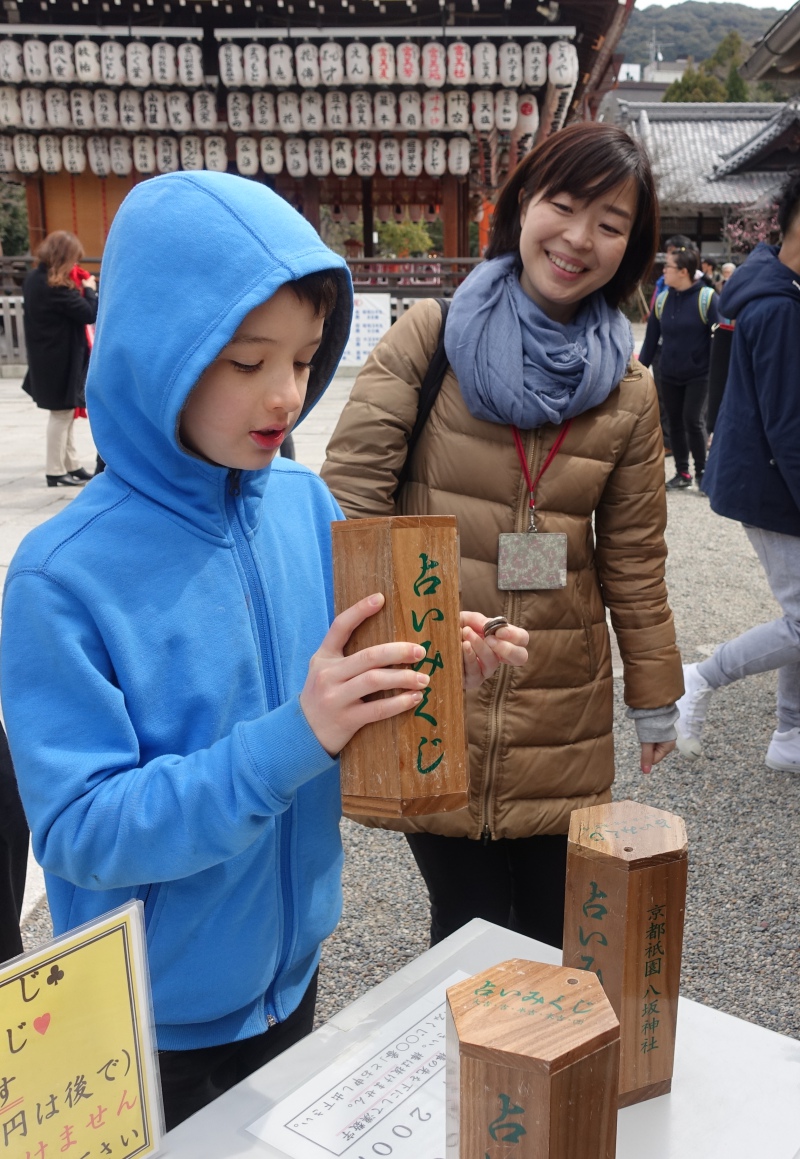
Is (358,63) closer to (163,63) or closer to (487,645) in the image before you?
(163,63)

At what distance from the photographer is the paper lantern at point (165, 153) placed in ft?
43.4

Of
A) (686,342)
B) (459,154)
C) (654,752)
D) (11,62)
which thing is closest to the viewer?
(654,752)

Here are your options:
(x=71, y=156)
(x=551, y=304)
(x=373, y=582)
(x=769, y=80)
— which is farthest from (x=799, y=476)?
(x=71, y=156)

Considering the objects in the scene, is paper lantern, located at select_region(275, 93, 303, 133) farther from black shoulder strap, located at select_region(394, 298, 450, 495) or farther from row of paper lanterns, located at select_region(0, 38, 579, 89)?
black shoulder strap, located at select_region(394, 298, 450, 495)

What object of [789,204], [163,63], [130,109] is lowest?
[789,204]

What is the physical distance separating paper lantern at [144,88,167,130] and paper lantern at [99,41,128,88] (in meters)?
0.43

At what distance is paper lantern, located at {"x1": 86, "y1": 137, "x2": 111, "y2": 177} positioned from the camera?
43.4 feet

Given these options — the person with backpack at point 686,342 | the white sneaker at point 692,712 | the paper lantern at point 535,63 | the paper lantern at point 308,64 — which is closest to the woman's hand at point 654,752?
the white sneaker at point 692,712

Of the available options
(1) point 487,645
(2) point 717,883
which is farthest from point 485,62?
(1) point 487,645

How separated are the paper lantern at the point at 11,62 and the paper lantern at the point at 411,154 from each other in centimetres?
494

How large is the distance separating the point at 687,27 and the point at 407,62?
9349 cm

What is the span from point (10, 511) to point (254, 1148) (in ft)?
20.2

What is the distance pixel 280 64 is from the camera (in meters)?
12.0

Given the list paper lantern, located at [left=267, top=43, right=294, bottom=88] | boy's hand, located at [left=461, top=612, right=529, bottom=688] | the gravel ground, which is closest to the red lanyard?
boy's hand, located at [left=461, top=612, right=529, bottom=688]
